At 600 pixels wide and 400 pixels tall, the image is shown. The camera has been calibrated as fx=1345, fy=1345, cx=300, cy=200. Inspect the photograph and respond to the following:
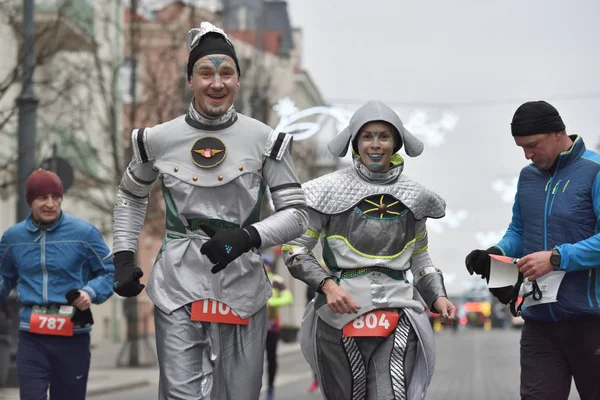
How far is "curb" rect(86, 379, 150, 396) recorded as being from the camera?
674 inches

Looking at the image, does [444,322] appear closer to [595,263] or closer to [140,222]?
[595,263]

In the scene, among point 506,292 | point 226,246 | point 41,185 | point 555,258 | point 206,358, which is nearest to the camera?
point 226,246

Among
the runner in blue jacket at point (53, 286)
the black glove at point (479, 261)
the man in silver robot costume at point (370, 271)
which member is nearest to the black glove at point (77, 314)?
the runner in blue jacket at point (53, 286)

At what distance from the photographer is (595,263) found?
6512mm

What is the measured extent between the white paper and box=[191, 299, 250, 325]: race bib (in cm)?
161

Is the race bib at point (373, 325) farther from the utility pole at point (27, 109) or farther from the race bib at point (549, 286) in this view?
the utility pole at point (27, 109)

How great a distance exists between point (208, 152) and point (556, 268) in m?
1.86

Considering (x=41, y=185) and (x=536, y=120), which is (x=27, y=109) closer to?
(x=41, y=185)

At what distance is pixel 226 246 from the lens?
Answer: 5.45 meters

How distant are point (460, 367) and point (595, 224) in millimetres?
17003

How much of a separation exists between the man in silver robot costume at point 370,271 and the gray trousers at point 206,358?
31.6 inches

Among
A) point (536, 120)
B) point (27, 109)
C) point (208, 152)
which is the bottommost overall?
point (208, 152)

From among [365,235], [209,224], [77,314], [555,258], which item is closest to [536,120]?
[555,258]

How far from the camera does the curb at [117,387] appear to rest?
674 inches
